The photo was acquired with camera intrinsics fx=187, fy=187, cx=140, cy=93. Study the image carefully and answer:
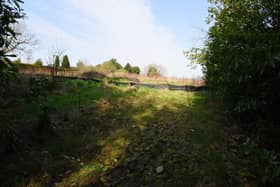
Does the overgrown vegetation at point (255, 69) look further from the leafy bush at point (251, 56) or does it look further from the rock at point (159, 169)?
the rock at point (159, 169)

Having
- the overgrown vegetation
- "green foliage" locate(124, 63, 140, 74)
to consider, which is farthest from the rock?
"green foliage" locate(124, 63, 140, 74)

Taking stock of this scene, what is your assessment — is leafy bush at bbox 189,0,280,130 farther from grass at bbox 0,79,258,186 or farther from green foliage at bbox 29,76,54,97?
green foliage at bbox 29,76,54,97

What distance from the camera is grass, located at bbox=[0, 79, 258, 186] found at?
2.84m

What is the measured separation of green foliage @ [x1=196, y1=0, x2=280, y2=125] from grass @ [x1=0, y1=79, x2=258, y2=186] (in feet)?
3.51

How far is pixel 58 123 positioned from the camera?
16.0ft

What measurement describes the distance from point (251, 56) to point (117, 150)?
3.14 metres

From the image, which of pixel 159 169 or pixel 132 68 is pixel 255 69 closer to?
pixel 159 169

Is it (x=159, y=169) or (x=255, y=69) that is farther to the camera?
(x=255, y=69)

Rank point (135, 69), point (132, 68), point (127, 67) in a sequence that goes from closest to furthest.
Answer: point (135, 69), point (132, 68), point (127, 67)

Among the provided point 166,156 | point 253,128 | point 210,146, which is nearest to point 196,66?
point 253,128

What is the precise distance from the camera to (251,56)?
11.4ft

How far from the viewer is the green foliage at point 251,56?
3244 mm

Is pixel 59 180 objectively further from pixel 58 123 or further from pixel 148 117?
pixel 148 117

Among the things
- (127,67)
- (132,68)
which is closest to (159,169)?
(132,68)
